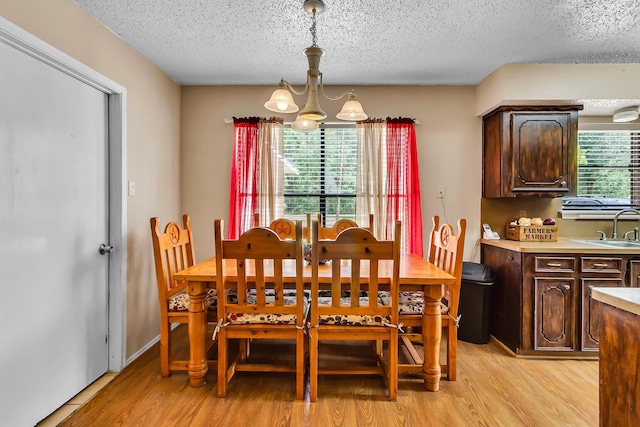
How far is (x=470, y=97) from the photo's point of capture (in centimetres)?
345

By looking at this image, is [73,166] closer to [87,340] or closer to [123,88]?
[123,88]

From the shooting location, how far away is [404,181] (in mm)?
3389

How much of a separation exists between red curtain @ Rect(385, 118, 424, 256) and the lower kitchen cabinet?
973mm

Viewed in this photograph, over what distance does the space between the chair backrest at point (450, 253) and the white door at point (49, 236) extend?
94.2 inches

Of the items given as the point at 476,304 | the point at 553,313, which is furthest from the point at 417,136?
the point at 553,313

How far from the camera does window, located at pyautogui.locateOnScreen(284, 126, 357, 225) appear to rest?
3498 millimetres

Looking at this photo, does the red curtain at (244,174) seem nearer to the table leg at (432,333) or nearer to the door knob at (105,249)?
the door knob at (105,249)

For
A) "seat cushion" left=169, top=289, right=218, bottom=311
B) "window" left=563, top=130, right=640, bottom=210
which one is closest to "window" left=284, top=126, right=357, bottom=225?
"seat cushion" left=169, top=289, right=218, bottom=311

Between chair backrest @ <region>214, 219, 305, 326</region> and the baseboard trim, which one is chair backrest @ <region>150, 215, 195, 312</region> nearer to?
chair backrest @ <region>214, 219, 305, 326</region>

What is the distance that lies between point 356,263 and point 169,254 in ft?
4.46

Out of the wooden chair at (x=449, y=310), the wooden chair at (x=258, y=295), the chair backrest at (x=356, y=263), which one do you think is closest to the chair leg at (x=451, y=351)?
the wooden chair at (x=449, y=310)

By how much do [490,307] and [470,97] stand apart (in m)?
2.05

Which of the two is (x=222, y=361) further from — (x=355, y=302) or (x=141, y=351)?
(x=141, y=351)

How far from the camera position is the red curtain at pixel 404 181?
3379 millimetres
